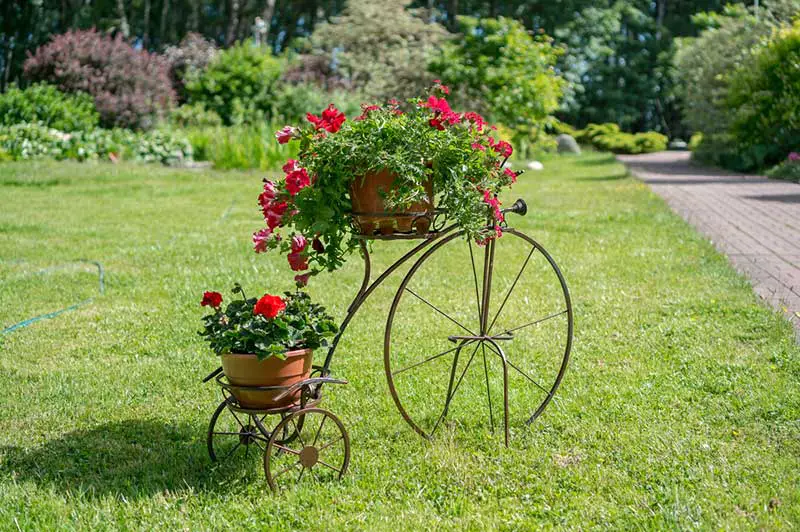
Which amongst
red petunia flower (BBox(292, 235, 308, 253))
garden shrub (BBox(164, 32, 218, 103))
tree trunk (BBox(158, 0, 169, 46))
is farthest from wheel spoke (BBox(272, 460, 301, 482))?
tree trunk (BBox(158, 0, 169, 46))

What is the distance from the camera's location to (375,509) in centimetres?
287

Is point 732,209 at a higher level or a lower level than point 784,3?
lower

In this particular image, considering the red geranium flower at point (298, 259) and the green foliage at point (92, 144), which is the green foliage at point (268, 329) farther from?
the green foliage at point (92, 144)

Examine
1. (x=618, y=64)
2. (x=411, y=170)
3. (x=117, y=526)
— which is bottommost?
(x=117, y=526)

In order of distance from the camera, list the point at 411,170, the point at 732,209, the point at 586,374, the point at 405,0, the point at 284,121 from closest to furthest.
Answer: the point at 411,170
the point at 586,374
the point at 732,209
the point at 284,121
the point at 405,0

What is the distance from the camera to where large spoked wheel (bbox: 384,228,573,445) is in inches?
142

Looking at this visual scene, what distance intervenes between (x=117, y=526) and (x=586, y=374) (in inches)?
93.0

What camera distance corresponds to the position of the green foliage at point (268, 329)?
299 centimetres

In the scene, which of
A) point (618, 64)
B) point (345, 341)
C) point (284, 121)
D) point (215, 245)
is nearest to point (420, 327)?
point (345, 341)

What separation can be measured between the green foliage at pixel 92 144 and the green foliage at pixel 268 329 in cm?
1216

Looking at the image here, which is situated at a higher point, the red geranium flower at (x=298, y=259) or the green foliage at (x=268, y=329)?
the red geranium flower at (x=298, y=259)

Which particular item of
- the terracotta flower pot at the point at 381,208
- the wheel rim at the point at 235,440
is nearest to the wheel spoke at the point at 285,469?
the wheel rim at the point at 235,440

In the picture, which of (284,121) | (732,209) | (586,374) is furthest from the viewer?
(284,121)

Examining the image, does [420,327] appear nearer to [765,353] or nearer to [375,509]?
[765,353]
